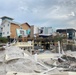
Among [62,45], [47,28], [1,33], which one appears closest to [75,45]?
[62,45]

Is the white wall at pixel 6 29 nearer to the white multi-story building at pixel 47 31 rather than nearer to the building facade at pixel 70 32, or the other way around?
the white multi-story building at pixel 47 31

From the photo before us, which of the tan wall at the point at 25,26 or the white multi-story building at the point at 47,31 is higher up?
the tan wall at the point at 25,26

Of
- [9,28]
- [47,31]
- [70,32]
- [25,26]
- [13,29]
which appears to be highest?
[25,26]

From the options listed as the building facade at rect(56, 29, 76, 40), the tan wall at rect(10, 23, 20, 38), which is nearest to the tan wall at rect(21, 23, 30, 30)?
the tan wall at rect(10, 23, 20, 38)

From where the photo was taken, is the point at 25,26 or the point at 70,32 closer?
the point at 25,26

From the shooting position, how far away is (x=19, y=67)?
10508 mm

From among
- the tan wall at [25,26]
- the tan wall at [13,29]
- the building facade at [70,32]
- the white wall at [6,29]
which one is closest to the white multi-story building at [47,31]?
the tan wall at [25,26]

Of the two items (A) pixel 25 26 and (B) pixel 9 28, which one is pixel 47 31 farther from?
(B) pixel 9 28

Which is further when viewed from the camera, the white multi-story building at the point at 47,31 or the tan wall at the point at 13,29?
the white multi-story building at the point at 47,31

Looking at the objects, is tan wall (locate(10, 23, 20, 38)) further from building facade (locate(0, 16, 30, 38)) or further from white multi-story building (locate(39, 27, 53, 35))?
white multi-story building (locate(39, 27, 53, 35))

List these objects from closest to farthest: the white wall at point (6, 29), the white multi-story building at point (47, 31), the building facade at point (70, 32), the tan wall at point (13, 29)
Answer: the tan wall at point (13, 29) < the white wall at point (6, 29) < the white multi-story building at point (47, 31) < the building facade at point (70, 32)

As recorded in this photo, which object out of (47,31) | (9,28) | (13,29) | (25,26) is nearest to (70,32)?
(47,31)

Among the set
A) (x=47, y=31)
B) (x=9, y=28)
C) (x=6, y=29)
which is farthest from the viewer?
(x=47, y=31)

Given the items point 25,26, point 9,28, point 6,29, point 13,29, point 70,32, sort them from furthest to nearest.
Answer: point 70,32 < point 25,26 < point 6,29 < point 13,29 < point 9,28
